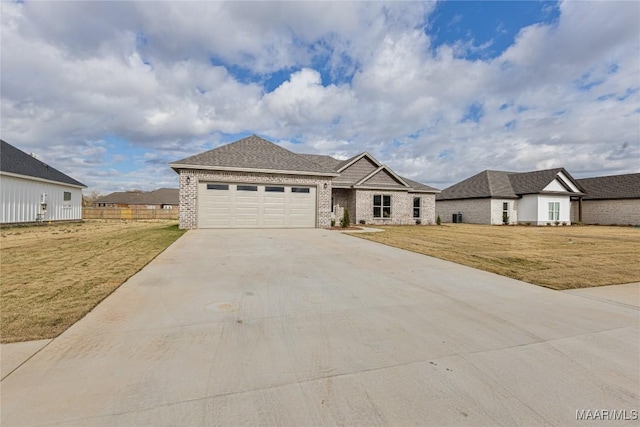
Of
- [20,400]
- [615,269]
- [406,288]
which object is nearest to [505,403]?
[406,288]

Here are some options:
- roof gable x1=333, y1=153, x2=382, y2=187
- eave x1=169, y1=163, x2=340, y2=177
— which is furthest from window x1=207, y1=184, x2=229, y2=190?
roof gable x1=333, y1=153, x2=382, y2=187

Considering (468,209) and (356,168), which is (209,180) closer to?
(356,168)

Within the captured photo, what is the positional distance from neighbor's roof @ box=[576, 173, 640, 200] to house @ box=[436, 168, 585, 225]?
7.09 ft

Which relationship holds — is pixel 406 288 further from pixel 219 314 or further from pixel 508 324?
pixel 219 314

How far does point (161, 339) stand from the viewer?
3.24 m

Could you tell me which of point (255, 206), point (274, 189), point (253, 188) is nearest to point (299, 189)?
point (274, 189)

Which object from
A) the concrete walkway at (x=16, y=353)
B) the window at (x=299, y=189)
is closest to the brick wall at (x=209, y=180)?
the window at (x=299, y=189)

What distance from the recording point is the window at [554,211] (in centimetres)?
2719

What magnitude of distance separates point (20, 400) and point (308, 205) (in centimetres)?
1527

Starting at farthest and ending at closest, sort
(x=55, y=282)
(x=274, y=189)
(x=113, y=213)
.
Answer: (x=113, y=213) → (x=274, y=189) → (x=55, y=282)

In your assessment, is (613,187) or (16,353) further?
(613,187)

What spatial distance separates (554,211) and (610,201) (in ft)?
20.5

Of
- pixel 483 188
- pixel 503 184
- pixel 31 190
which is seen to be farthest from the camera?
pixel 503 184

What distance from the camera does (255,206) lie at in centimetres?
1617
